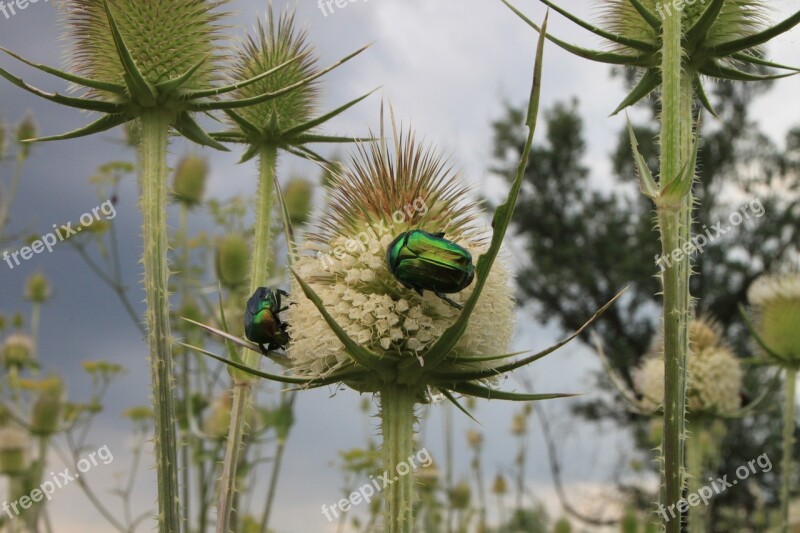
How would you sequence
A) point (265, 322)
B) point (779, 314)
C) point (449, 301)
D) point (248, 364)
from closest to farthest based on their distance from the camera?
point (449, 301), point (265, 322), point (248, 364), point (779, 314)

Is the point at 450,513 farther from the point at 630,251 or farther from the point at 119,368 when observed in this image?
the point at 630,251

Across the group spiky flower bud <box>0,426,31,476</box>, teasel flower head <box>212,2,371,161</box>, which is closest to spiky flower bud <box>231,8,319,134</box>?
teasel flower head <box>212,2,371,161</box>

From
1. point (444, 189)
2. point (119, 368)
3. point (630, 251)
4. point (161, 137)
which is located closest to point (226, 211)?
point (119, 368)

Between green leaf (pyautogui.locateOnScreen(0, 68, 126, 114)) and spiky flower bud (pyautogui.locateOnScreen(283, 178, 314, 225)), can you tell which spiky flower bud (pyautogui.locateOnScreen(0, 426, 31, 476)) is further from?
green leaf (pyautogui.locateOnScreen(0, 68, 126, 114))

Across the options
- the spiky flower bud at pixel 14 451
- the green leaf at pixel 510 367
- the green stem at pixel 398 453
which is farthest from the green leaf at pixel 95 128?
the spiky flower bud at pixel 14 451

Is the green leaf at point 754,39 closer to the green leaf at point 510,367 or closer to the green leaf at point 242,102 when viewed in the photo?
the green leaf at point 510,367

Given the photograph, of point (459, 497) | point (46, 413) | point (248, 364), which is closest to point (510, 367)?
point (248, 364)

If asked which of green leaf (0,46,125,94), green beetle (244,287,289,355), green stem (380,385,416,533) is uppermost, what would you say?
green leaf (0,46,125,94)

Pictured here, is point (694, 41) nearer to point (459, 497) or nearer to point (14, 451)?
point (459, 497)
